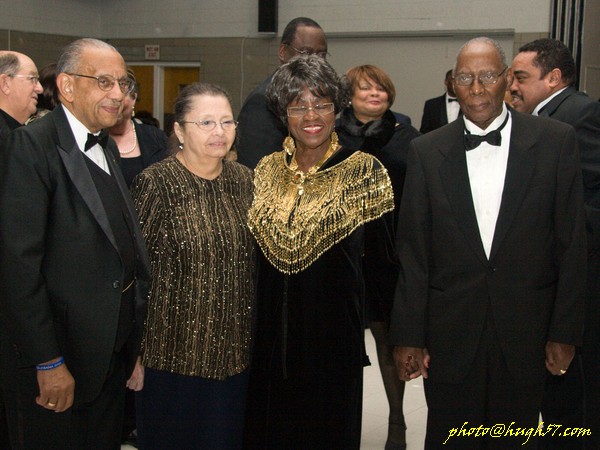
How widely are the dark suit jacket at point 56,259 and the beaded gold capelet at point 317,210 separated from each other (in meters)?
0.65

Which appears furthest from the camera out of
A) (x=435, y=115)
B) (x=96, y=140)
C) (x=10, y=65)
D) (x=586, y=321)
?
(x=435, y=115)

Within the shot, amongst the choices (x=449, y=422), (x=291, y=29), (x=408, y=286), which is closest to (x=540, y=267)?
(x=408, y=286)

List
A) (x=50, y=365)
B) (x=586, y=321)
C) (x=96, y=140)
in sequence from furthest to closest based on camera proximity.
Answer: (x=586, y=321) → (x=96, y=140) → (x=50, y=365)

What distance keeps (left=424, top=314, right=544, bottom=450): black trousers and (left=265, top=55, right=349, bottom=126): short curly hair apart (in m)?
1.07

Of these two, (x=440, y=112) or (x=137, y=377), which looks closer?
(x=137, y=377)

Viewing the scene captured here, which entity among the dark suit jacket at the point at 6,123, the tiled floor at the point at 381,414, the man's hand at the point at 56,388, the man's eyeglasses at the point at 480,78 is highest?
the man's eyeglasses at the point at 480,78

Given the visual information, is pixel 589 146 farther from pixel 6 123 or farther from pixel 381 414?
pixel 6 123

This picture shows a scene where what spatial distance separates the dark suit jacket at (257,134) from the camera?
3.49 meters

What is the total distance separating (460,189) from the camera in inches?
103

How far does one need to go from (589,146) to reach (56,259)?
233 cm

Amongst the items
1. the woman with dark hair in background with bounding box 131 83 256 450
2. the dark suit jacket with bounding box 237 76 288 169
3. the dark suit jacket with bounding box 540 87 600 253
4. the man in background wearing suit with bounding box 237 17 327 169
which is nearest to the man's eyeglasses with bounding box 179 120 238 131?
the woman with dark hair in background with bounding box 131 83 256 450

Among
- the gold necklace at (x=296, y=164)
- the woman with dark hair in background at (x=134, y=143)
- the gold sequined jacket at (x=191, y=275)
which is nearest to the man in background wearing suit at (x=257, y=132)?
the gold necklace at (x=296, y=164)

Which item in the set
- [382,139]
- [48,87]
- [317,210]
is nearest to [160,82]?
[48,87]

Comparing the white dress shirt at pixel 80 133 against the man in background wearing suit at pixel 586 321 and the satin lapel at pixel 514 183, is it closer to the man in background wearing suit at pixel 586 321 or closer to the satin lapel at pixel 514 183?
the satin lapel at pixel 514 183
